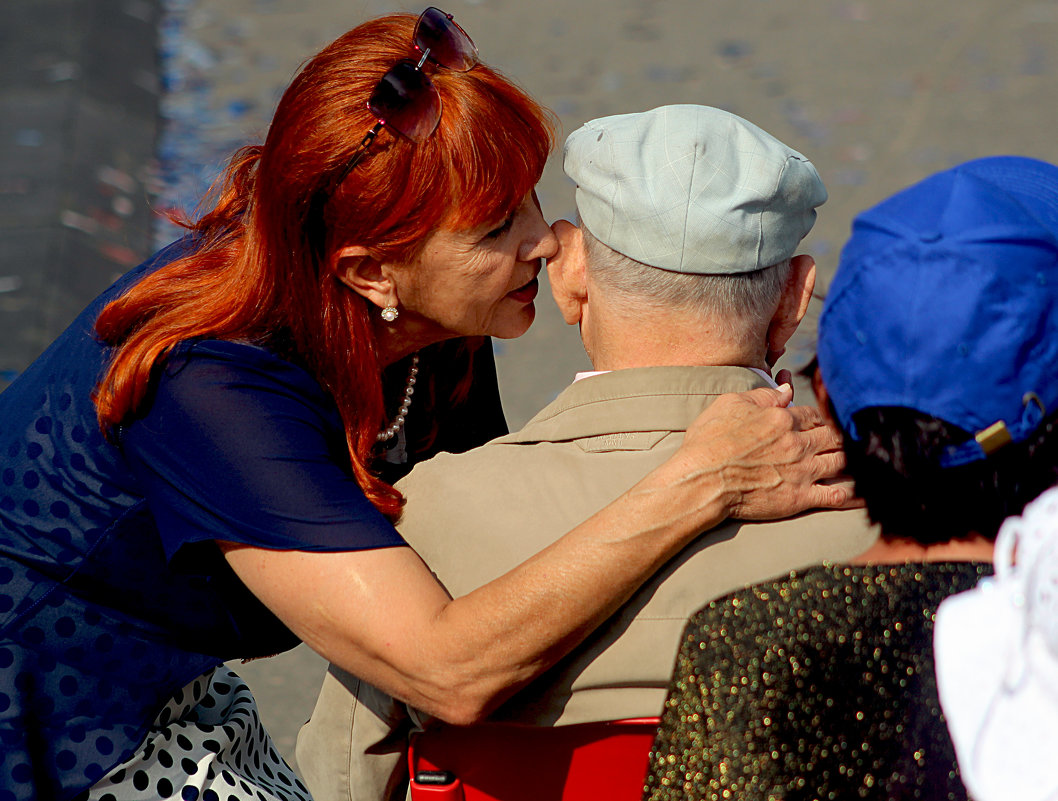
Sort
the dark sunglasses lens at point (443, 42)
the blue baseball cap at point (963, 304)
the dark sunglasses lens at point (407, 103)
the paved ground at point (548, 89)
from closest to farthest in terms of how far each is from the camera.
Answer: the blue baseball cap at point (963, 304)
the dark sunglasses lens at point (407, 103)
the dark sunglasses lens at point (443, 42)
the paved ground at point (548, 89)

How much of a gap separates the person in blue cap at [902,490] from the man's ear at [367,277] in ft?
3.11

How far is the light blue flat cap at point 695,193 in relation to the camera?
1.90 m

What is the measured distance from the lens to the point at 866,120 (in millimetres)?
5684

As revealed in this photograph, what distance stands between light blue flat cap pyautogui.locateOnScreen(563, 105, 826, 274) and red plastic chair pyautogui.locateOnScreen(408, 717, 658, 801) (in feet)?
2.30

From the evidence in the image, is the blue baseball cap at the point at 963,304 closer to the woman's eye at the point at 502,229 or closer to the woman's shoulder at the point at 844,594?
the woman's shoulder at the point at 844,594

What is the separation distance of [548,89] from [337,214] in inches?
168

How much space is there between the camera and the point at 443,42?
2127 millimetres

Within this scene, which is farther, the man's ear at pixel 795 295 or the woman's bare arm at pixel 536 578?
the man's ear at pixel 795 295

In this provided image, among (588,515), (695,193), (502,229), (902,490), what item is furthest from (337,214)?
(902,490)

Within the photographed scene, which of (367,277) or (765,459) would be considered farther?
(367,277)

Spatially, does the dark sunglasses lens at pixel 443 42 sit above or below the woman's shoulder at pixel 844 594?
above

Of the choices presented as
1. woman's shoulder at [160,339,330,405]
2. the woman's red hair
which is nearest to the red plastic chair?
the woman's red hair

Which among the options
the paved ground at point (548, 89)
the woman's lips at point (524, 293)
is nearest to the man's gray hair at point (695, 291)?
the woman's lips at point (524, 293)

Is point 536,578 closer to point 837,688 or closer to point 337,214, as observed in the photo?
point 837,688
